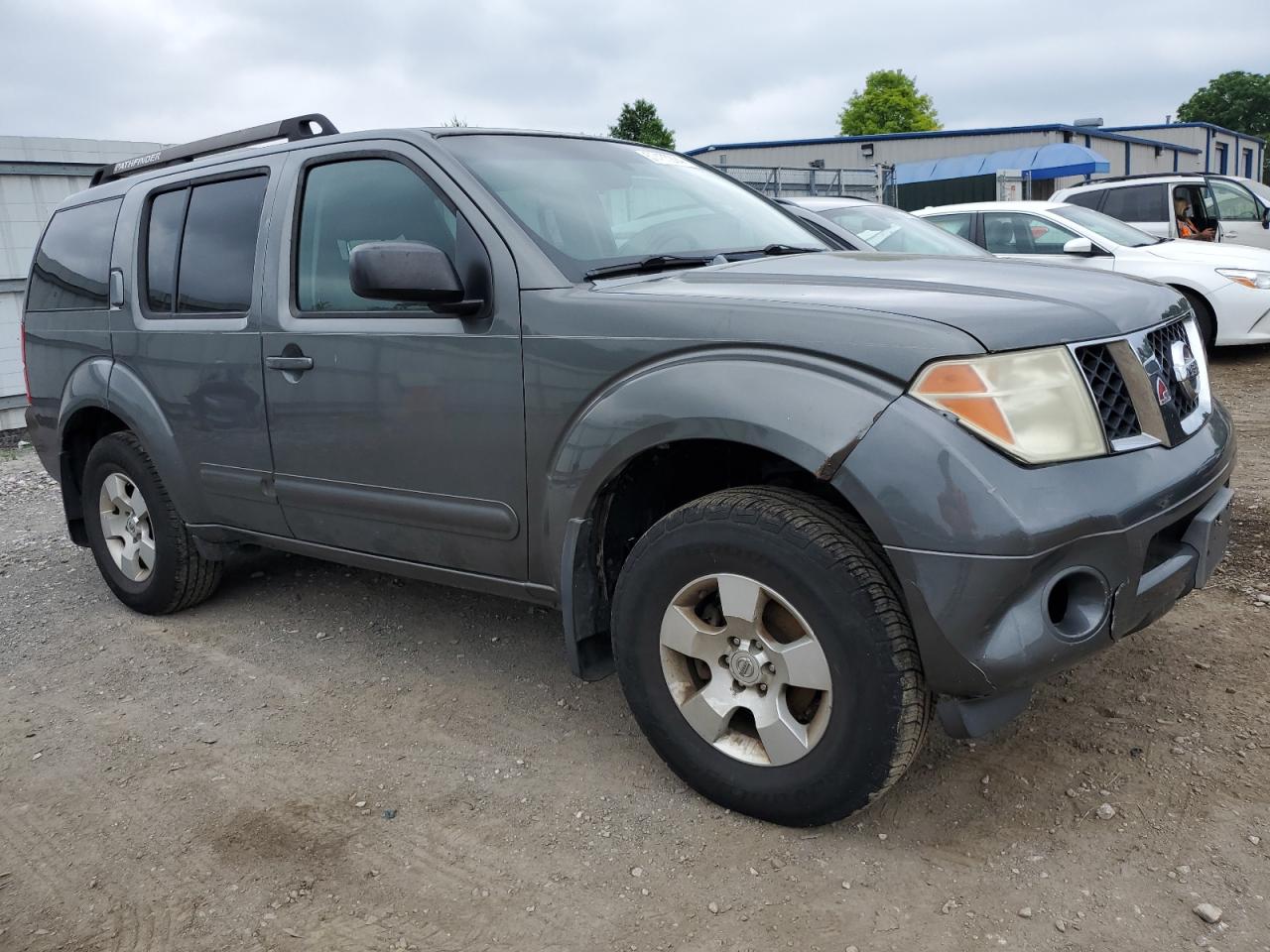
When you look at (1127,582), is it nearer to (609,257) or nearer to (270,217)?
(609,257)

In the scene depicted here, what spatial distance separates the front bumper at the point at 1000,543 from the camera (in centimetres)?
211

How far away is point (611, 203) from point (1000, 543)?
173cm

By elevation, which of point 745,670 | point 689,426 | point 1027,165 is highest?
point 1027,165

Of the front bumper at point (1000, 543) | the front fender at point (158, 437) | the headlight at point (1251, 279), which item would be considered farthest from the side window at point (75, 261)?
the headlight at point (1251, 279)

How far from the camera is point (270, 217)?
354 centimetres

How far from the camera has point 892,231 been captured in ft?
23.5

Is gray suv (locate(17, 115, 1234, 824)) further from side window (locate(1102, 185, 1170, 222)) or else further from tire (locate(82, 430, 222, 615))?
side window (locate(1102, 185, 1170, 222))

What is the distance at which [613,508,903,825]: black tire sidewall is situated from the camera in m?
2.27

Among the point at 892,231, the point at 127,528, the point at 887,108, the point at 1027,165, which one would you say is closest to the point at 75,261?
the point at 127,528

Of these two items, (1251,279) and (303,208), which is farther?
(1251,279)

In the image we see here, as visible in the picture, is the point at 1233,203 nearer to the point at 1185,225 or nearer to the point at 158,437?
the point at 1185,225

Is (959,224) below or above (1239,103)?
below

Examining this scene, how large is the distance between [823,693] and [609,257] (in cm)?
137

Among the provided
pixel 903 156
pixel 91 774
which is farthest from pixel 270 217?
pixel 903 156
